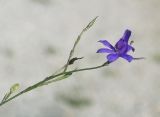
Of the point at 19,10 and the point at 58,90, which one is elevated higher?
the point at 19,10

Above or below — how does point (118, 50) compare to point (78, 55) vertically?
below

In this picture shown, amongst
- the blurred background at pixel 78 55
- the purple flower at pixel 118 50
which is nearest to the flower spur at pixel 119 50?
the purple flower at pixel 118 50

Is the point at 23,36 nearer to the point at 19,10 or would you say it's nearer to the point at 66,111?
the point at 19,10

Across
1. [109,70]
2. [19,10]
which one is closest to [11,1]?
[19,10]

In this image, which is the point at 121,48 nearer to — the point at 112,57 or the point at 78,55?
the point at 112,57

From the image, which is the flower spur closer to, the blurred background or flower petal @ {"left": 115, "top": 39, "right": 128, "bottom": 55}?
flower petal @ {"left": 115, "top": 39, "right": 128, "bottom": 55}

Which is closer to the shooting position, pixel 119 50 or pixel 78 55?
pixel 119 50

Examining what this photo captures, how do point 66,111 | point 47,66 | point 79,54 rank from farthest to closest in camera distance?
point 79,54, point 47,66, point 66,111

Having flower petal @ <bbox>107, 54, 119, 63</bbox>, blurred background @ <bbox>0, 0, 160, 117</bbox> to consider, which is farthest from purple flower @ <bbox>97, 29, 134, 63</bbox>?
blurred background @ <bbox>0, 0, 160, 117</bbox>

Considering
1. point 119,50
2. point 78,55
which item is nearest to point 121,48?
point 119,50
